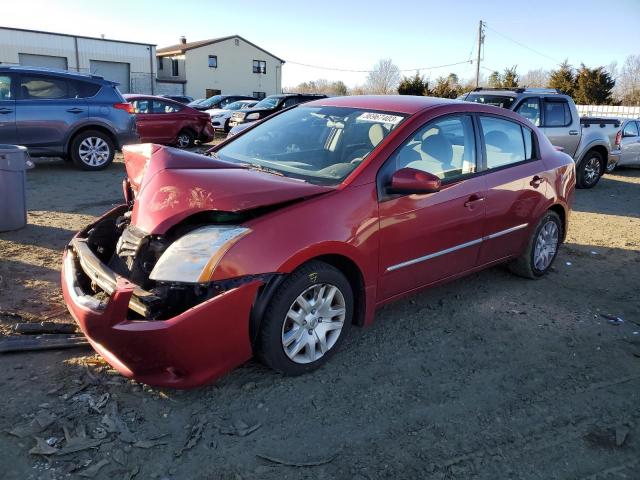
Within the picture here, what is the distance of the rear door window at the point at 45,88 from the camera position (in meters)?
9.32

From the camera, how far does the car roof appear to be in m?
3.98

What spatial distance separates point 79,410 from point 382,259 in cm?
200

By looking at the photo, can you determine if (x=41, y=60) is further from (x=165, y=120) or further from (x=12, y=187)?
(x=12, y=187)

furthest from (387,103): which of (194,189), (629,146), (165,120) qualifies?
(629,146)

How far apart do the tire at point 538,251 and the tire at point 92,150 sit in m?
8.21

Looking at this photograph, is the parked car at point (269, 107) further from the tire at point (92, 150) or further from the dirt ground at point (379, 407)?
the dirt ground at point (379, 407)

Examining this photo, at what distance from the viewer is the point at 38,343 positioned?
3426 millimetres

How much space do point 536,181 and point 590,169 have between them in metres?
7.66

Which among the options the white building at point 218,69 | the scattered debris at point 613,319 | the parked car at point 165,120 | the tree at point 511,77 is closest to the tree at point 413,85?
the tree at point 511,77

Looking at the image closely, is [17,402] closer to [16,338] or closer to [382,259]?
[16,338]

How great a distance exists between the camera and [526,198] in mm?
4754

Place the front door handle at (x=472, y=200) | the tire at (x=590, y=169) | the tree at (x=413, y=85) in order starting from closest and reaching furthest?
1. the front door handle at (x=472, y=200)
2. the tire at (x=590, y=169)
3. the tree at (x=413, y=85)

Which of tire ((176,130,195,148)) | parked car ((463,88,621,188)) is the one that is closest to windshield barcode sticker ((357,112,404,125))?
parked car ((463,88,621,188))

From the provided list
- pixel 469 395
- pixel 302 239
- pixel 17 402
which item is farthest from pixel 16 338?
pixel 469 395
